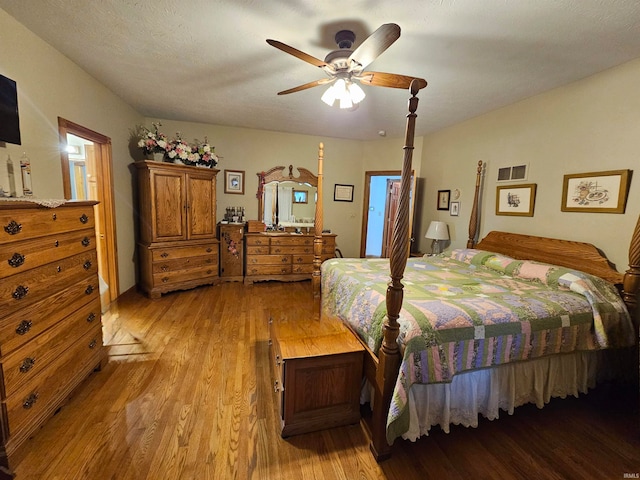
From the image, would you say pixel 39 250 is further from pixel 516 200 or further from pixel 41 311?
pixel 516 200

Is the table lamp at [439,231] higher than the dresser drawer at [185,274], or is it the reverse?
the table lamp at [439,231]

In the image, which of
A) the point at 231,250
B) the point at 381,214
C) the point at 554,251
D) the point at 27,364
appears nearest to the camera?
the point at 27,364

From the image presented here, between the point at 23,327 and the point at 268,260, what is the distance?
A: 3069 millimetres

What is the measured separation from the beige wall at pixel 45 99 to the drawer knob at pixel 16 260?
912 mm

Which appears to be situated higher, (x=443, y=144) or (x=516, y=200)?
(x=443, y=144)

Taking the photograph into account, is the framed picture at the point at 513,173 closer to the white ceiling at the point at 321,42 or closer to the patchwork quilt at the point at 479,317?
the white ceiling at the point at 321,42

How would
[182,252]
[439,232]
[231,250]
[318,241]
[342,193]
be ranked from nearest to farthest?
[318,241]
[182,252]
[439,232]
[231,250]
[342,193]

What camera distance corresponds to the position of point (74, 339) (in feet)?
5.75

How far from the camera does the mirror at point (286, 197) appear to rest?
4652mm

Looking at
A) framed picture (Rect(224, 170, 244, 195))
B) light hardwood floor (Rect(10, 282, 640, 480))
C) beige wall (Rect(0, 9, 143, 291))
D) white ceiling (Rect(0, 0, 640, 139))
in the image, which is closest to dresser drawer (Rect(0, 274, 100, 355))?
light hardwood floor (Rect(10, 282, 640, 480))

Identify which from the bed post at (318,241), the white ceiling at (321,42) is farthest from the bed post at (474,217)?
the bed post at (318,241)

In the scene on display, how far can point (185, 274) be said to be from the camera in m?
3.78

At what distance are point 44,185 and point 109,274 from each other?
1431 millimetres

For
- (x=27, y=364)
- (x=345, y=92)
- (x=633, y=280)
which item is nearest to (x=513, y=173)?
(x=633, y=280)
